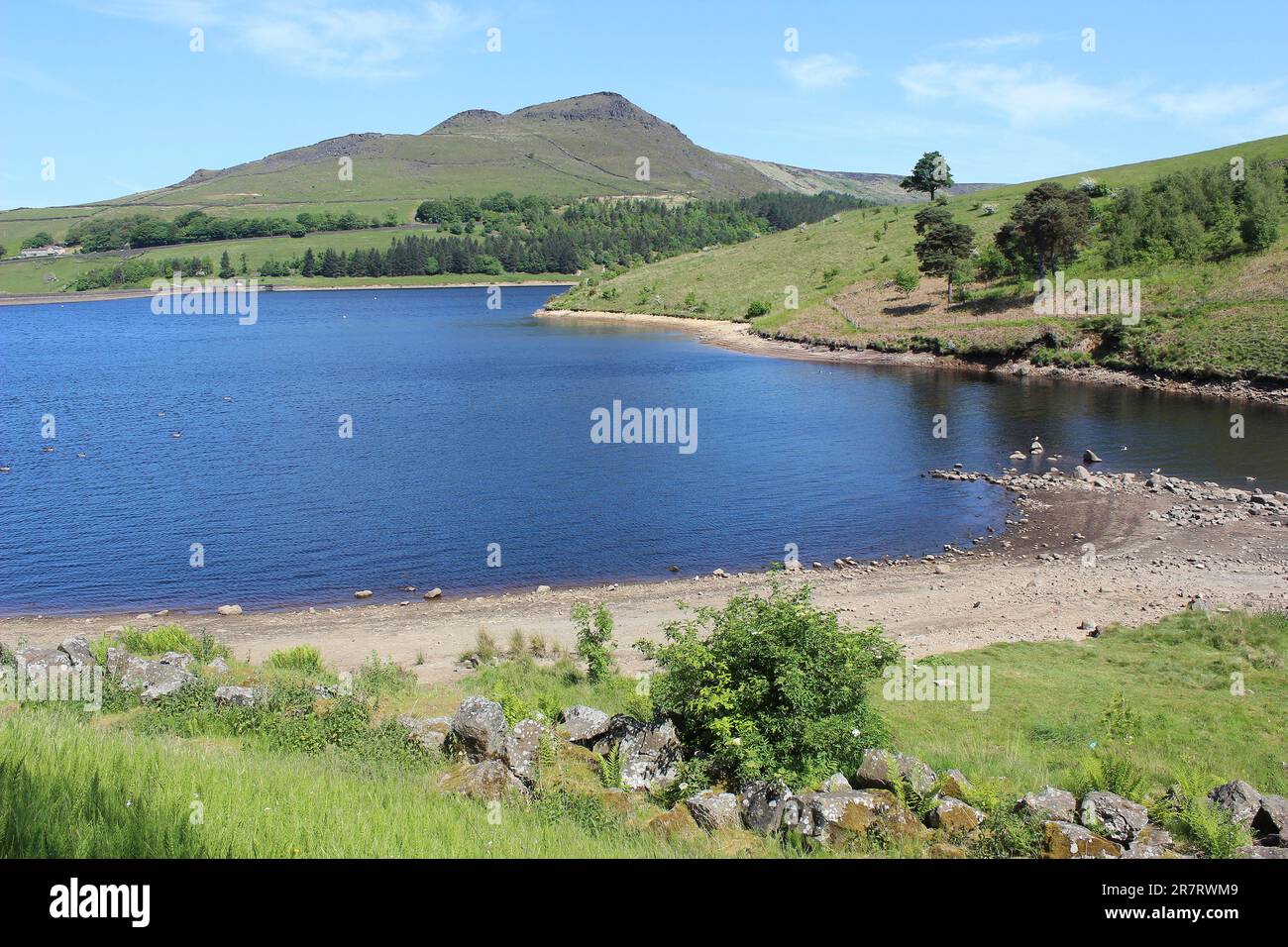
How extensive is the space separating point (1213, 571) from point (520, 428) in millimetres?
44049

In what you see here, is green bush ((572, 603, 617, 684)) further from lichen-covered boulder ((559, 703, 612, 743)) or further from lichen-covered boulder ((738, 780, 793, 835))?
lichen-covered boulder ((738, 780, 793, 835))

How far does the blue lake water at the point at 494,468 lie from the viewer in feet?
125

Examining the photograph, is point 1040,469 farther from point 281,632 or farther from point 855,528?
point 281,632

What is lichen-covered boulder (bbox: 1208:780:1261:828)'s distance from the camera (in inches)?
504

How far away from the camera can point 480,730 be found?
14.5 metres

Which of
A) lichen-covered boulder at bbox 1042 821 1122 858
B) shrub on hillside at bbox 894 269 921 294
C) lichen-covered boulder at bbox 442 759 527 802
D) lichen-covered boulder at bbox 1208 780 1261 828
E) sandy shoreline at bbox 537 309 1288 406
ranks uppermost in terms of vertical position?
shrub on hillside at bbox 894 269 921 294

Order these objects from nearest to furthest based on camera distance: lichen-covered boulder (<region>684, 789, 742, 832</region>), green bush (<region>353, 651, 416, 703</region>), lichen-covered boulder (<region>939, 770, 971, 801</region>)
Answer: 1. lichen-covered boulder (<region>684, 789, 742, 832</region>)
2. lichen-covered boulder (<region>939, 770, 971, 801</region>)
3. green bush (<region>353, 651, 416, 703</region>)

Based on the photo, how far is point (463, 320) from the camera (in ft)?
500

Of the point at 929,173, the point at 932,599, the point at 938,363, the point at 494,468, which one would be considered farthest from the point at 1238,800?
the point at 929,173

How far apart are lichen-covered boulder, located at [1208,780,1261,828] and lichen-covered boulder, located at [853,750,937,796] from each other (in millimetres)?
3922

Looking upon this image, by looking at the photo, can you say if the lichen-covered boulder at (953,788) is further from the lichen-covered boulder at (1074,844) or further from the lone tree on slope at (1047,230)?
the lone tree on slope at (1047,230)

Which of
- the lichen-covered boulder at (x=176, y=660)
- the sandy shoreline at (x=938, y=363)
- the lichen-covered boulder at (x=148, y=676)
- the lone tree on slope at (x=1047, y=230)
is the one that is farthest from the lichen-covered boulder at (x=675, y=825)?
the lone tree on slope at (x=1047, y=230)

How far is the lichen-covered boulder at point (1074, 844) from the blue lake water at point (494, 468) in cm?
2506

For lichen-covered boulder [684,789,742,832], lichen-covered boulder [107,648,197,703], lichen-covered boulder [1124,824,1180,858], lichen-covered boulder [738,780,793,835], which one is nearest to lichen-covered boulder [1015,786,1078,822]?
lichen-covered boulder [1124,824,1180,858]
